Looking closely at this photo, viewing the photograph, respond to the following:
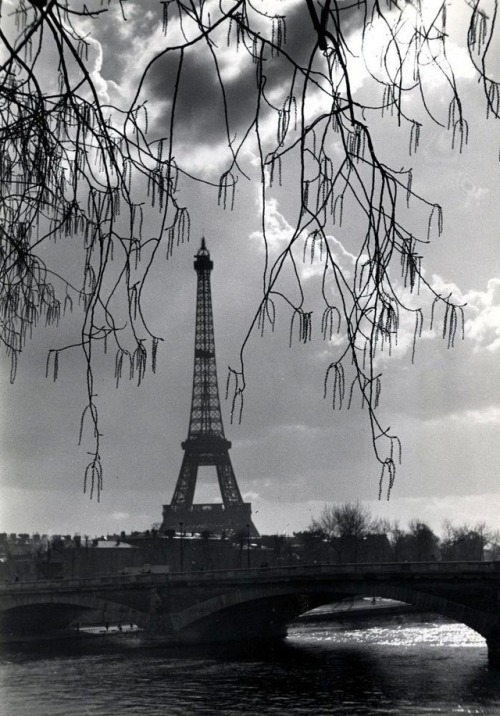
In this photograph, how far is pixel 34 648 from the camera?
5197 cm

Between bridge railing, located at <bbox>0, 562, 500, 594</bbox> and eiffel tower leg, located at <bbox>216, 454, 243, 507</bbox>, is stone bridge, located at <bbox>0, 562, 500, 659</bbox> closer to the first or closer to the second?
bridge railing, located at <bbox>0, 562, 500, 594</bbox>

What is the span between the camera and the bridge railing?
157 ft

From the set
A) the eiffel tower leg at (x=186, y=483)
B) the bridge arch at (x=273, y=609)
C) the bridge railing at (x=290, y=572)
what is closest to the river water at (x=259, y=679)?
the bridge arch at (x=273, y=609)

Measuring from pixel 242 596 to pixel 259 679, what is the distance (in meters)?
15.7

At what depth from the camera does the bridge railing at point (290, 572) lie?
4794 cm

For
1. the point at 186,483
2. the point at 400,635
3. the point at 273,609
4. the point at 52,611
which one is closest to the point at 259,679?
the point at 273,609

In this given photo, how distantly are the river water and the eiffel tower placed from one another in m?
44.4

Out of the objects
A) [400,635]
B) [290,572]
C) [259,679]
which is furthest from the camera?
[400,635]

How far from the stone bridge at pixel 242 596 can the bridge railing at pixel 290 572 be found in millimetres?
53

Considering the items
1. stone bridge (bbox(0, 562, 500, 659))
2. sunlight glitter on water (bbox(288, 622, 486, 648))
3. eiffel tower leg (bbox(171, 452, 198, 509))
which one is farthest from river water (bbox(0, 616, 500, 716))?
eiffel tower leg (bbox(171, 452, 198, 509))

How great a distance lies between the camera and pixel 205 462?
100 metres

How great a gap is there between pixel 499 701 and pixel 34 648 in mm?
29616

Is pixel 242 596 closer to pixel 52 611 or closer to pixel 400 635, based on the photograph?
pixel 400 635

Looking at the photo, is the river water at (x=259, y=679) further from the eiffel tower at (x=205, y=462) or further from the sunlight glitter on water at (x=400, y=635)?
the eiffel tower at (x=205, y=462)
